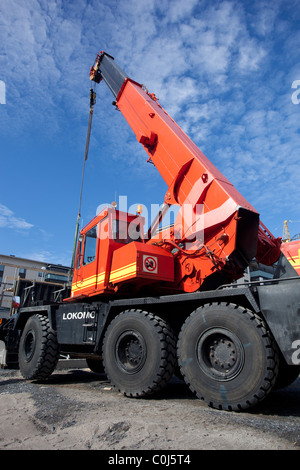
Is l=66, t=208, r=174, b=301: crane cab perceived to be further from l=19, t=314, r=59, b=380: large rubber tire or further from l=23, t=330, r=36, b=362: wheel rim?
l=23, t=330, r=36, b=362: wheel rim

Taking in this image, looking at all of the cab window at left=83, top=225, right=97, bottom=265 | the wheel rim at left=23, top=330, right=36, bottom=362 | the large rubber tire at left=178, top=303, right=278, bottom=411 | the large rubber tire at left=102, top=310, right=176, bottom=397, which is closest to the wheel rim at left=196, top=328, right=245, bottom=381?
the large rubber tire at left=178, top=303, right=278, bottom=411

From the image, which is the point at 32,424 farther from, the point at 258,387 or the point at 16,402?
the point at 258,387

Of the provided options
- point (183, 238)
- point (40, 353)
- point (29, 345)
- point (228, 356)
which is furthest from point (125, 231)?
point (29, 345)

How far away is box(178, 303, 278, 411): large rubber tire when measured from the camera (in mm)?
3926

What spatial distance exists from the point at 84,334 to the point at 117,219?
2.57 meters

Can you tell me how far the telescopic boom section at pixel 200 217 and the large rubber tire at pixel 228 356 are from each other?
956 mm

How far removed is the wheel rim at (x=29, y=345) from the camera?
301 inches

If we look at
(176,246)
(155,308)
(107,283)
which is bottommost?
(155,308)

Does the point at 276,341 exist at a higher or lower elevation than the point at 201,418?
higher

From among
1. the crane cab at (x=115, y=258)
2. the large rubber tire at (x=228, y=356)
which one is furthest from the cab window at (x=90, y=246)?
the large rubber tire at (x=228, y=356)

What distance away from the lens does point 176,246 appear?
18.4 feet

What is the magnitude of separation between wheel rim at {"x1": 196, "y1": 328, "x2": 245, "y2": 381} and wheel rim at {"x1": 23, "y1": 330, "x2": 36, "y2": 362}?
4850 millimetres

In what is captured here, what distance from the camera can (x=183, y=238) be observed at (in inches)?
223
